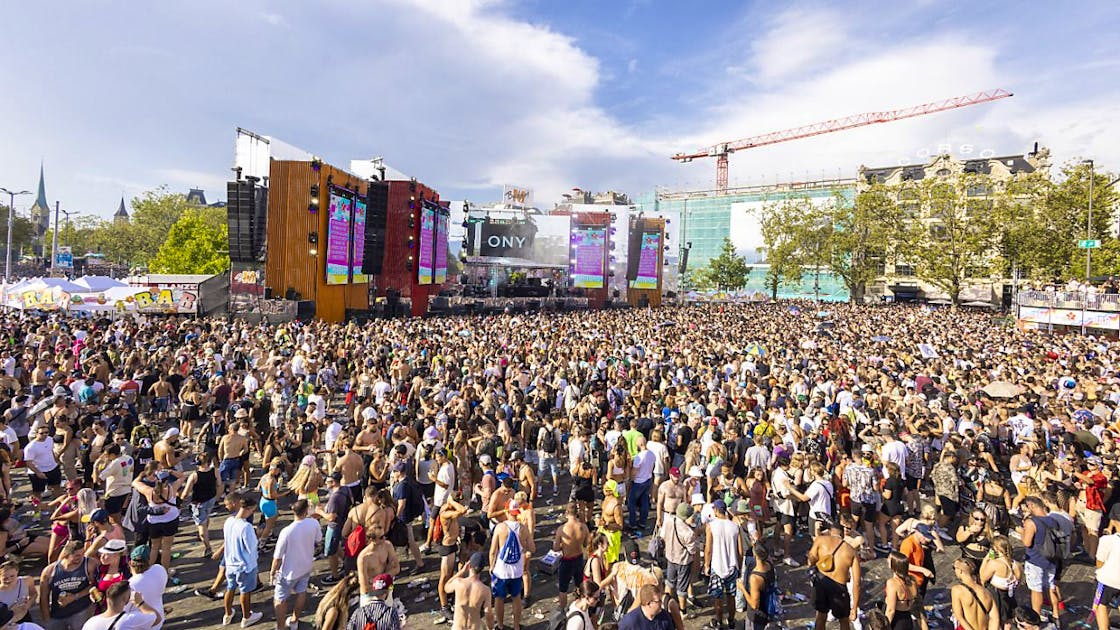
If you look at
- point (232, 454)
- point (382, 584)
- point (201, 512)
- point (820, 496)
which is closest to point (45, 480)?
point (232, 454)

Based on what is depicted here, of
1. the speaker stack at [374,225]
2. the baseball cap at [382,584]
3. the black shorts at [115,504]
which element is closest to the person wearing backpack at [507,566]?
the baseball cap at [382,584]

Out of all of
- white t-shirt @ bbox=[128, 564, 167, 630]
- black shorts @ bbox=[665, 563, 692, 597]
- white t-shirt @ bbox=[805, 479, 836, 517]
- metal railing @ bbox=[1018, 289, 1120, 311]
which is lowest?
black shorts @ bbox=[665, 563, 692, 597]

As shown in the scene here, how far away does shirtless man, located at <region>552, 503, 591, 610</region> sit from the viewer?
5898mm

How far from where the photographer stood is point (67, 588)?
4.89 m

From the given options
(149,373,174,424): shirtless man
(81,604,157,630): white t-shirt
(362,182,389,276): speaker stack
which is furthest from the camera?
(362,182,389,276): speaker stack

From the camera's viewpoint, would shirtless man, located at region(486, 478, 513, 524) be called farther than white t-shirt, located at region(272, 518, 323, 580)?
Yes

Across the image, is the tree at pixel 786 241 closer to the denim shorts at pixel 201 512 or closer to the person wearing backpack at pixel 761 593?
the person wearing backpack at pixel 761 593

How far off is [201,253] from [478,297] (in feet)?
74.6

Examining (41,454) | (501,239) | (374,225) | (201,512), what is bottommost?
(201,512)

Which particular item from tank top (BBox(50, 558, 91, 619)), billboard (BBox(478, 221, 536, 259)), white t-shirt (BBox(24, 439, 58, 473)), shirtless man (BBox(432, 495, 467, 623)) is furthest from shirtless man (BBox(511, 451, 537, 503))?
billboard (BBox(478, 221, 536, 259))

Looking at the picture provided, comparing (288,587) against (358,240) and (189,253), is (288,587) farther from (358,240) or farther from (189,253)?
(189,253)

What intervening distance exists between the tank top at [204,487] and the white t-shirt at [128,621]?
282cm

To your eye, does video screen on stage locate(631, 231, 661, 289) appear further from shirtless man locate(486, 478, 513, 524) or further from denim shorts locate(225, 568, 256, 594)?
denim shorts locate(225, 568, 256, 594)

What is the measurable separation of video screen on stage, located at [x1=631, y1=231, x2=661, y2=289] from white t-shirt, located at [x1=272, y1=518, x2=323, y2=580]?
47.3 m
